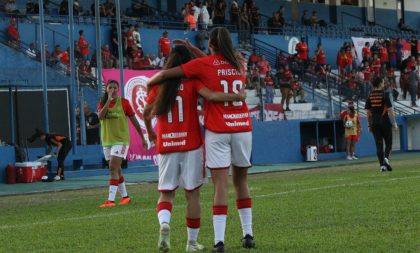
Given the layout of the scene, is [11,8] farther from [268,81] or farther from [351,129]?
[351,129]

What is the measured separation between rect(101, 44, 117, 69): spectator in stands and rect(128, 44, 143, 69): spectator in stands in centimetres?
94

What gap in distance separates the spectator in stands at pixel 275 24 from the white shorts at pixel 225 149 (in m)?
34.9

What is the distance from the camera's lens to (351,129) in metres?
35.1

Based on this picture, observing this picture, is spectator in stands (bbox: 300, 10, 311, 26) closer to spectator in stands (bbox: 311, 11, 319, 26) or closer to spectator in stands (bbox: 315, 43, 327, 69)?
spectator in stands (bbox: 311, 11, 319, 26)

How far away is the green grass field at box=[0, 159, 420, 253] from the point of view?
952 cm

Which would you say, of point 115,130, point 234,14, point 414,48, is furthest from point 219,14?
point 115,130

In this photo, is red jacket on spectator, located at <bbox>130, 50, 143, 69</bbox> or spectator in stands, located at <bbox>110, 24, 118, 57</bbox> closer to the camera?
red jacket on spectator, located at <bbox>130, 50, 143, 69</bbox>

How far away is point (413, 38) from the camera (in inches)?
1950

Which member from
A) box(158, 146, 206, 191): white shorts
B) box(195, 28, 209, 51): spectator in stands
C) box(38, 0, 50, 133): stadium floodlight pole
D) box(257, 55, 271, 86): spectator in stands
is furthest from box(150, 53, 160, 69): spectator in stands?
box(158, 146, 206, 191): white shorts

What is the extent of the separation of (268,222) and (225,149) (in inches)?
103

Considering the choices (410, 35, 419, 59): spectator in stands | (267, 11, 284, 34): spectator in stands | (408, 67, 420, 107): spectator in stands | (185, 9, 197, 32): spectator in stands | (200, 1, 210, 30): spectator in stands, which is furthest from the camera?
(410, 35, 419, 59): spectator in stands

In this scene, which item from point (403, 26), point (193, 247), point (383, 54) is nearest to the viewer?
point (193, 247)

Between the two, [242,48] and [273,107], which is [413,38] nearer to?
[242,48]

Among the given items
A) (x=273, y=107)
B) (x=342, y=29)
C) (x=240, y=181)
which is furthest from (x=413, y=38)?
(x=240, y=181)
